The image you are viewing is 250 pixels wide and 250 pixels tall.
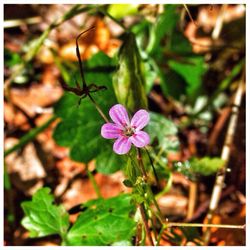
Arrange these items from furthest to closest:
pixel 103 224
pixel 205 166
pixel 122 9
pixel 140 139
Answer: pixel 122 9, pixel 205 166, pixel 103 224, pixel 140 139

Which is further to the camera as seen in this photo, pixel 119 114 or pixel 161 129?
pixel 161 129

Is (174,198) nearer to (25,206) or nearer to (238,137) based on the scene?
(238,137)

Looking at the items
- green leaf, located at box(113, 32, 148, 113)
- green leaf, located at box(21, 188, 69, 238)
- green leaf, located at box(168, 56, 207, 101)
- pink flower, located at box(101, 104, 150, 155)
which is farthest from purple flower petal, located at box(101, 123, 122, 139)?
green leaf, located at box(168, 56, 207, 101)

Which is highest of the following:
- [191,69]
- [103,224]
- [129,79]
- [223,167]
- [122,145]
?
[191,69]

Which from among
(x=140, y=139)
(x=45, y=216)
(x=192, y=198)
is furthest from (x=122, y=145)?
(x=192, y=198)

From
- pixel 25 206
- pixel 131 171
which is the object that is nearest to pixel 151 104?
pixel 25 206

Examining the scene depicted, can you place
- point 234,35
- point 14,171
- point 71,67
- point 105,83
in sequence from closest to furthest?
point 105,83 → point 14,171 → point 71,67 → point 234,35

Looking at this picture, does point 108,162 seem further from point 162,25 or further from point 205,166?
point 162,25
